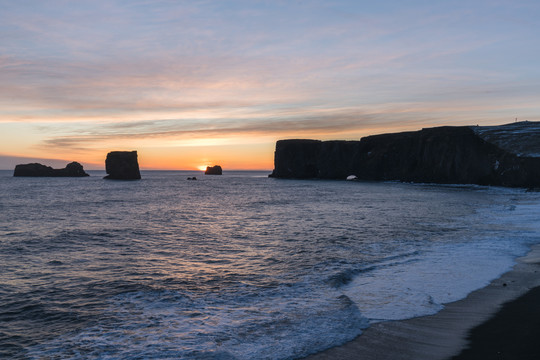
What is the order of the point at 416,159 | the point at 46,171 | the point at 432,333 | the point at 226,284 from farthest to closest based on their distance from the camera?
the point at 46,171 < the point at 416,159 < the point at 226,284 < the point at 432,333

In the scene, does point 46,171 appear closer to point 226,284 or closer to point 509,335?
point 226,284

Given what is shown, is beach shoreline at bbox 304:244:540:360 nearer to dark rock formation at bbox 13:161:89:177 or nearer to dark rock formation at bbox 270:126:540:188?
dark rock formation at bbox 270:126:540:188

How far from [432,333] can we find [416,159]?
11054cm

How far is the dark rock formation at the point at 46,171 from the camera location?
606ft

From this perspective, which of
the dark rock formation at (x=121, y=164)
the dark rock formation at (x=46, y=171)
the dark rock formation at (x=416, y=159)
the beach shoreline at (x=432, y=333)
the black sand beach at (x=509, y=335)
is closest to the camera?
the black sand beach at (x=509, y=335)

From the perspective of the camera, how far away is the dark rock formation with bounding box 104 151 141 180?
150000 millimetres

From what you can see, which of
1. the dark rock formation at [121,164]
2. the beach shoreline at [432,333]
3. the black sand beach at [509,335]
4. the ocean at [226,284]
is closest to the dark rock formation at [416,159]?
the dark rock formation at [121,164]

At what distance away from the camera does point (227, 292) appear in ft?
36.3

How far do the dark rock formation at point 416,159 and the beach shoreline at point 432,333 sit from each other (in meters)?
75.4

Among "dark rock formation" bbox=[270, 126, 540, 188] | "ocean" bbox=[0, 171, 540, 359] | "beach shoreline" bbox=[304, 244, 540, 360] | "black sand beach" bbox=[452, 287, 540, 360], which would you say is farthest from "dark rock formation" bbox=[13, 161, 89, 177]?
"black sand beach" bbox=[452, 287, 540, 360]

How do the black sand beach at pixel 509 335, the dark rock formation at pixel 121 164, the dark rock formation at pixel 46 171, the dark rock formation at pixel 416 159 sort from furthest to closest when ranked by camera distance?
the dark rock formation at pixel 46 171
the dark rock formation at pixel 121 164
the dark rock formation at pixel 416 159
the black sand beach at pixel 509 335

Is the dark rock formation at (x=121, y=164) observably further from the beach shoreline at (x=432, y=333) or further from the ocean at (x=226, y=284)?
the beach shoreline at (x=432, y=333)

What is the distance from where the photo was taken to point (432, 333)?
791 cm

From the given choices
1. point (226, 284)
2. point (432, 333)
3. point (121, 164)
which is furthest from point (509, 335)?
point (121, 164)
